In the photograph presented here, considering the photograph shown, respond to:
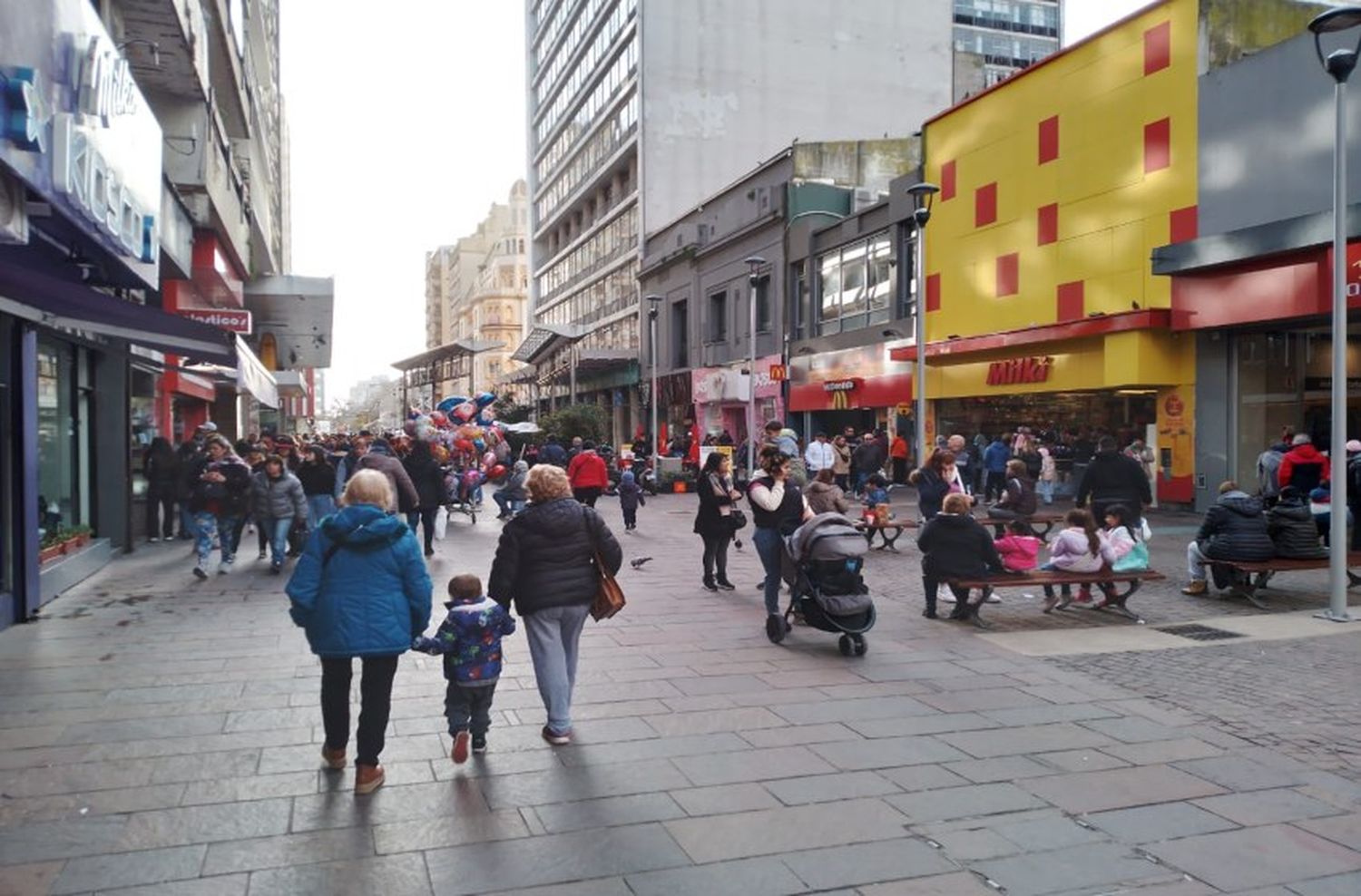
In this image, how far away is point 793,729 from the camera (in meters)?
6.14

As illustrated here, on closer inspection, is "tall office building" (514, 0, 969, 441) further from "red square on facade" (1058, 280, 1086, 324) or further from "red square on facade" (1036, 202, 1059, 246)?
"red square on facade" (1058, 280, 1086, 324)

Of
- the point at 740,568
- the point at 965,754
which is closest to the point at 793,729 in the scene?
the point at 965,754

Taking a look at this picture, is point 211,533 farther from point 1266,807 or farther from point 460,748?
point 1266,807

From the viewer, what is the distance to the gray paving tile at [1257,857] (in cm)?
415

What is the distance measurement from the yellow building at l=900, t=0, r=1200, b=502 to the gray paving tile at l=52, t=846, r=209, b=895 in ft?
61.2

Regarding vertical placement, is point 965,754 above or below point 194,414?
below

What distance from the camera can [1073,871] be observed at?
421 cm

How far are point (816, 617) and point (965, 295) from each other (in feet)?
62.2

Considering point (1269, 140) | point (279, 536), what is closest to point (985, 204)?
point (1269, 140)

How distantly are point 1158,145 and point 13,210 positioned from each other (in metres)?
19.1

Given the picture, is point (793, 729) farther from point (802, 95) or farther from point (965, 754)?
point (802, 95)

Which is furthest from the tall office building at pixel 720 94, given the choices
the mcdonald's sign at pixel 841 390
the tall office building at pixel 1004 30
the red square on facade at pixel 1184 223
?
the tall office building at pixel 1004 30

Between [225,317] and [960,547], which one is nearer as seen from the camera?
[960,547]

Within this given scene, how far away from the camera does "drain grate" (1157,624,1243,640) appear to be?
8.89 metres
